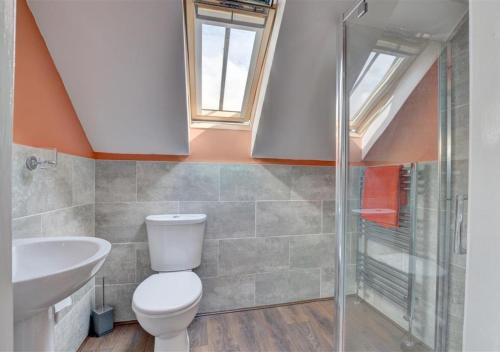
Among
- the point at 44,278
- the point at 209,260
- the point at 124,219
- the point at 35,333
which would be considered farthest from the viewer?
the point at 209,260

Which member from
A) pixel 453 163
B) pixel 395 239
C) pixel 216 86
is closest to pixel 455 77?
pixel 453 163

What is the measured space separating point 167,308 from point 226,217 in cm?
88

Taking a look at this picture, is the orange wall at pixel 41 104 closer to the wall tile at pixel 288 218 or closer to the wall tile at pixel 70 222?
the wall tile at pixel 70 222

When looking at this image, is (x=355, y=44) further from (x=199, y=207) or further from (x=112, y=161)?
(x=112, y=161)

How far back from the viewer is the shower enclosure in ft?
4.26

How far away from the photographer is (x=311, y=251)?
2.26 m

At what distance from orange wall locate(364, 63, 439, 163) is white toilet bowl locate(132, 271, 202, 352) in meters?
1.48

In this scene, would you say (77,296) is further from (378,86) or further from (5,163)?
(378,86)

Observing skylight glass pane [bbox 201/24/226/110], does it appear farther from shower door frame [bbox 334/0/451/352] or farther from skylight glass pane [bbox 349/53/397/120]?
skylight glass pane [bbox 349/53/397/120]

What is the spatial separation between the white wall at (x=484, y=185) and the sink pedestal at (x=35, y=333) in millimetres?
1130

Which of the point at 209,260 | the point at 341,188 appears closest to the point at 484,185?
the point at 341,188

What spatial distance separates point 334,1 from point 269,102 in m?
0.70

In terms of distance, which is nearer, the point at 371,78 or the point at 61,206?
the point at 61,206

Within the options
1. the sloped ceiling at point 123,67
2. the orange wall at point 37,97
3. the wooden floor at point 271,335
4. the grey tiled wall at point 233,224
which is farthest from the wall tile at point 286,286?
the orange wall at point 37,97
